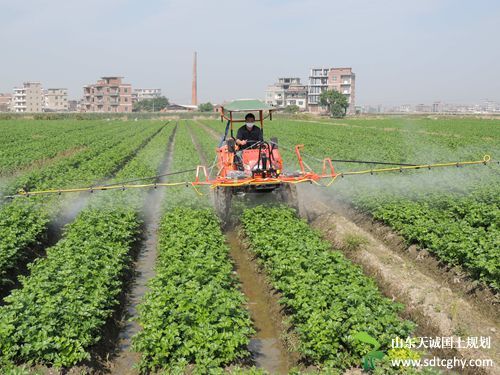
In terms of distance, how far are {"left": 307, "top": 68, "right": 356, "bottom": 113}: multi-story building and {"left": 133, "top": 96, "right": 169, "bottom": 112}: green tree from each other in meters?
37.8

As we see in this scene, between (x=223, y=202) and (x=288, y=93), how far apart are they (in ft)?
363

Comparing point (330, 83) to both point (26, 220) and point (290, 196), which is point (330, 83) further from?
point (26, 220)

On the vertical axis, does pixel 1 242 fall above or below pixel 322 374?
above

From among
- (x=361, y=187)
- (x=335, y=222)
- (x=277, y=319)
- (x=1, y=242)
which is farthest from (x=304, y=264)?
(x=361, y=187)

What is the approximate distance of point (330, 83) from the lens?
113 metres

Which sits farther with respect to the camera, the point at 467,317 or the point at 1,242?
the point at 1,242

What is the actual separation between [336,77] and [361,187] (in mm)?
103522

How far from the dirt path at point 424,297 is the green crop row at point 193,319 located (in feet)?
7.60

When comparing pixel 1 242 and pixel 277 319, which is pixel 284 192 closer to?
pixel 277 319

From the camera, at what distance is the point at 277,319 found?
666cm

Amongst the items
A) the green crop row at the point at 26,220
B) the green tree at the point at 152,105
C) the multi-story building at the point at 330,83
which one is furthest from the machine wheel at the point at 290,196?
the green tree at the point at 152,105

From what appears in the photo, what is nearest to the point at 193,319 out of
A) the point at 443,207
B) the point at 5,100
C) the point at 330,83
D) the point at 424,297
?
the point at 424,297

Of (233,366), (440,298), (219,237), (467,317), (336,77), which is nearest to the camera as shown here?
(233,366)

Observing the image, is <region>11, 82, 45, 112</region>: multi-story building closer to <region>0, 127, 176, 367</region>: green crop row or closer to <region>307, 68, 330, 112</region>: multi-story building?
<region>307, 68, 330, 112</region>: multi-story building
